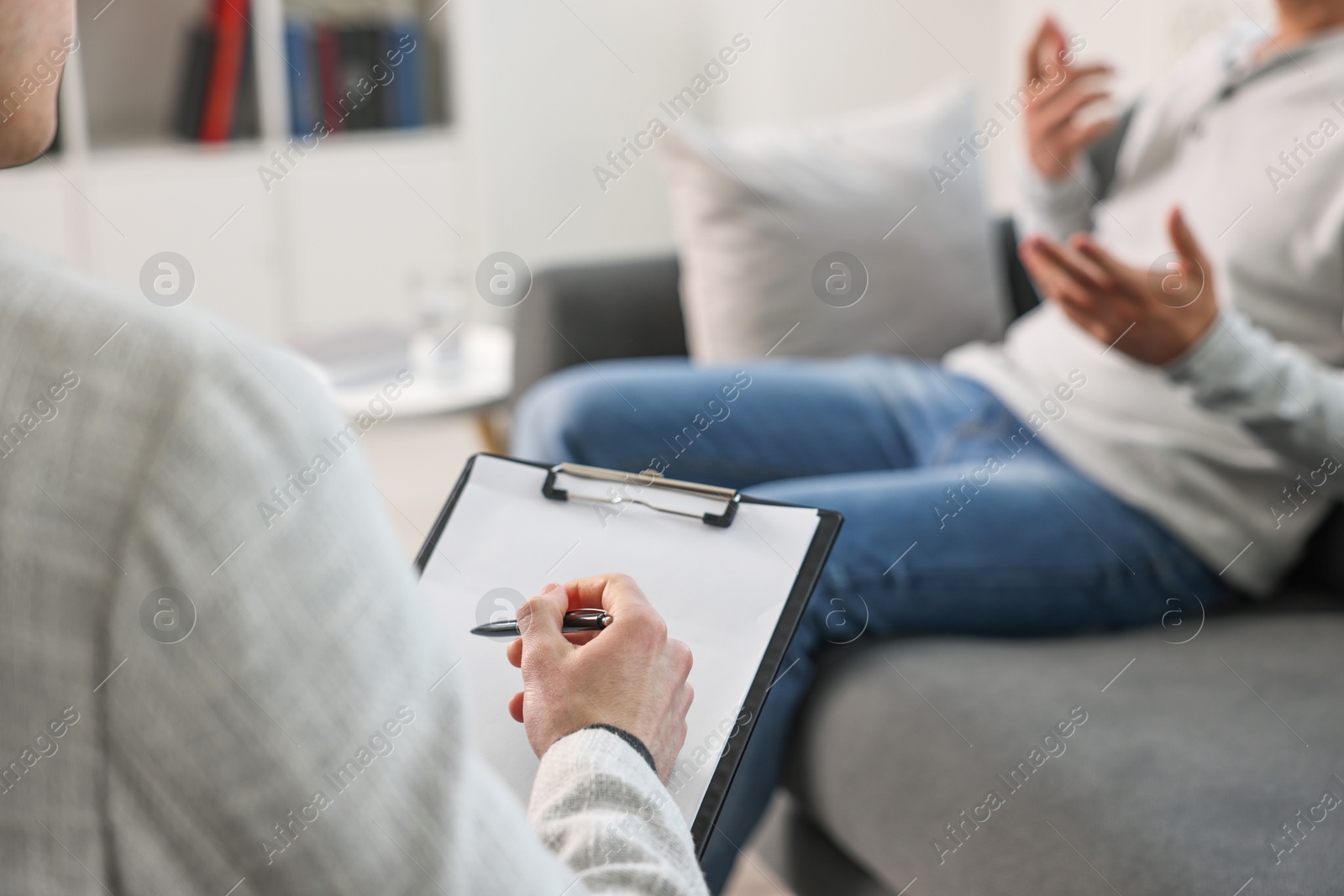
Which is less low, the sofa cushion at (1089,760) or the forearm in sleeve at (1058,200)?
the forearm in sleeve at (1058,200)

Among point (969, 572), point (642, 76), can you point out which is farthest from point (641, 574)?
point (642, 76)

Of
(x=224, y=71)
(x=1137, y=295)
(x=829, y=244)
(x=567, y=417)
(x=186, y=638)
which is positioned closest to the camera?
(x=186, y=638)

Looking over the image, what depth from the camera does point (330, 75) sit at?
9.33 feet

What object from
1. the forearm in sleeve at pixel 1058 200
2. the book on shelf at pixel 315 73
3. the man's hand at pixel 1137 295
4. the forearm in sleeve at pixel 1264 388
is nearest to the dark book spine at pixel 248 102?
the book on shelf at pixel 315 73

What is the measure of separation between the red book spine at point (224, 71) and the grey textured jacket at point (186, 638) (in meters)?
2.67

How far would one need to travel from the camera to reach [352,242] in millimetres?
2943

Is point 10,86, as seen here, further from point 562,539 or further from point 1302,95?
point 1302,95

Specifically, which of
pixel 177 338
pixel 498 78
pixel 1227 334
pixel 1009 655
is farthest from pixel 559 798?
pixel 498 78

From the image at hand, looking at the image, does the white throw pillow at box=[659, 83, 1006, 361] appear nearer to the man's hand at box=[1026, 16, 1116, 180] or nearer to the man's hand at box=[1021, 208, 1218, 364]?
Result: the man's hand at box=[1026, 16, 1116, 180]

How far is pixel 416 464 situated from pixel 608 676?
232cm

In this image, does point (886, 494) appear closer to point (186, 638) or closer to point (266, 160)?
point (186, 638)

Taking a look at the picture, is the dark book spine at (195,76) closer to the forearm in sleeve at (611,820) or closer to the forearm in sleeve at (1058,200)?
the forearm in sleeve at (1058,200)

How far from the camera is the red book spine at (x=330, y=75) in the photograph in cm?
281

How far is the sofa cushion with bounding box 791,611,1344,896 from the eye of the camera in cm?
80
